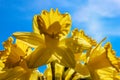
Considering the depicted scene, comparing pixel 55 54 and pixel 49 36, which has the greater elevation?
pixel 49 36

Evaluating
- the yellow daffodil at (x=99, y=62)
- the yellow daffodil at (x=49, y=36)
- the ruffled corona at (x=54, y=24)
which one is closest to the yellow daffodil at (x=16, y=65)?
the yellow daffodil at (x=49, y=36)

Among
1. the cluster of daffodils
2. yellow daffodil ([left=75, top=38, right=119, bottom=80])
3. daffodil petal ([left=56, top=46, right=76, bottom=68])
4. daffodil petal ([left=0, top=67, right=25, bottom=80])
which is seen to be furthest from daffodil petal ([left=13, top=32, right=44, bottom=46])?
yellow daffodil ([left=75, top=38, right=119, bottom=80])

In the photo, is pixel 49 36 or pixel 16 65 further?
pixel 49 36

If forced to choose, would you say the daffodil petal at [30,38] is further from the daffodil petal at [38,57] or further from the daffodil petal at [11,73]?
the daffodil petal at [11,73]

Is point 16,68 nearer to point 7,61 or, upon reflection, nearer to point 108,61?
point 7,61

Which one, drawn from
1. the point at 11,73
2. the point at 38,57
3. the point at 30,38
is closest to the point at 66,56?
the point at 38,57

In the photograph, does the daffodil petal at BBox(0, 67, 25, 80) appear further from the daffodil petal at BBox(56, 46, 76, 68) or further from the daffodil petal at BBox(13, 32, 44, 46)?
the daffodil petal at BBox(56, 46, 76, 68)

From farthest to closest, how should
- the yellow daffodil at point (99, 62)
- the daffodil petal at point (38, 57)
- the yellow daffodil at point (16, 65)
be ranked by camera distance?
1. the yellow daffodil at point (99, 62)
2. the yellow daffodil at point (16, 65)
3. the daffodil petal at point (38, 57)

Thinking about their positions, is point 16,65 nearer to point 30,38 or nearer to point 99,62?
point 30,38

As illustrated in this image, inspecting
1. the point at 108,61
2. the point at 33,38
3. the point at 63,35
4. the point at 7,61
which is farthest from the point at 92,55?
the point at 7,61
